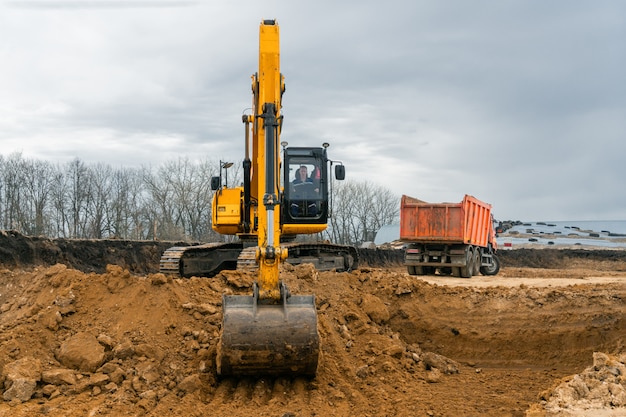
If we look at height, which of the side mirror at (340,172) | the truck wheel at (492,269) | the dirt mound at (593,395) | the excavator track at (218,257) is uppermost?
the side mirror at (340,172)

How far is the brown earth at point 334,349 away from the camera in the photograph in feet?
23.0

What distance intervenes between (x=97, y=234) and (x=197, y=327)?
38711 mm

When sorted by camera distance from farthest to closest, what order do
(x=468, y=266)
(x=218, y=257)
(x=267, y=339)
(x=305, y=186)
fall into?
1. (x=468, y=266)
2. (x=218, y=257)
3. (x=305, y=186)
4. (x=267, y=339)

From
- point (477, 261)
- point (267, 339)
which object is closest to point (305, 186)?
point (267, 339)

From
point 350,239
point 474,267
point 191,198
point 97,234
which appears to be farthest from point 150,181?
point 474,267

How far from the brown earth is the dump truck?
304 inches

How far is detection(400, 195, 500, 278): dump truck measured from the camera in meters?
20.5

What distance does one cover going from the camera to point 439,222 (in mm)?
20578

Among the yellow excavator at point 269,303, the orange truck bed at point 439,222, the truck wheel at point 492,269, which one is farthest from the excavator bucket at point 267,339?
the truck wheel at point 492,269

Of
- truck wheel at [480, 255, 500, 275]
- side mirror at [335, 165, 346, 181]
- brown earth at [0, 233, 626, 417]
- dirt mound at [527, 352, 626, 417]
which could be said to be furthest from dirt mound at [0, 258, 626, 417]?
truck wheel at [480, 255, 500, 275]

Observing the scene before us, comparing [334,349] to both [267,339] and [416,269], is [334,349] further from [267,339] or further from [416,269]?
[416,269]

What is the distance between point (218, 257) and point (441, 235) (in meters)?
8.11

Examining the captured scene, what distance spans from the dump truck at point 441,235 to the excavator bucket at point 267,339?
45.8ft

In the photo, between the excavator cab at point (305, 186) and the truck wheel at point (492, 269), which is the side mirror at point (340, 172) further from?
the truck wheel at point (492, 269)
